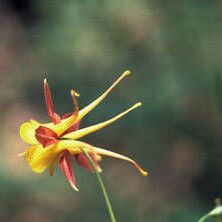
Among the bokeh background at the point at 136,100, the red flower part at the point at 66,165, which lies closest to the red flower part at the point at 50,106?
the red flower part at the point at 66,165

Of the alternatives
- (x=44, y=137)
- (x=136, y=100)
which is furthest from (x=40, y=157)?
(x=136, y=100)

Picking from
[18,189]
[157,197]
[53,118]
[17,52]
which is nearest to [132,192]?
[157,197]

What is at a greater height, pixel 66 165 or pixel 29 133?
pixel 29 133

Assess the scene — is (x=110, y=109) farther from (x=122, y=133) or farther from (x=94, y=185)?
(x=122, y=133)

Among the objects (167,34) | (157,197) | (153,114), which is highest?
(167,34)

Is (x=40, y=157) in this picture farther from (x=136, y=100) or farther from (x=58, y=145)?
(x=136, y=100)

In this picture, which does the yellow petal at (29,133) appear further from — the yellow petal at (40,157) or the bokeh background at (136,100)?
the bokeh background at (136,100)

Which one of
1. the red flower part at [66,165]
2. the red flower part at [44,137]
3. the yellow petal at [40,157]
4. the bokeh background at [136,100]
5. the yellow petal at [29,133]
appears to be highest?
the bokeh background at [136,100]

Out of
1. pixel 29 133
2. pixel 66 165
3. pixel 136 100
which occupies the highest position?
pixel 136 100
